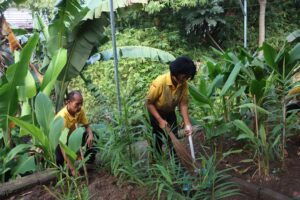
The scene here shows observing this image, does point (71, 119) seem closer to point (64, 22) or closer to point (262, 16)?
point (64, 22)

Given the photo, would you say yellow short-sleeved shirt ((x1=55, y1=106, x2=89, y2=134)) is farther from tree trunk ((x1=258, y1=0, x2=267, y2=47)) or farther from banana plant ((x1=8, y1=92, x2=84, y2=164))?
tree trunk ((x1=258, y1=0, x2=267, y2=47))

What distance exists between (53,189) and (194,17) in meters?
8.70

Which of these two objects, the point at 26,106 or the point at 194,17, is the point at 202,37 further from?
the point at 26,106

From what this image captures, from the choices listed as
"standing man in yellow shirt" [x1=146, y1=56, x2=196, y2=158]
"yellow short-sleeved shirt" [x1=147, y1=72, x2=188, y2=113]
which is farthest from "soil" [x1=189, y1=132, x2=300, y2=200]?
"yellow short-sleeved shirt" [x1=147, y1=72, x2=188, y2=113]

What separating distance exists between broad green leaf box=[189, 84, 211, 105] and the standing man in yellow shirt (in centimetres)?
8

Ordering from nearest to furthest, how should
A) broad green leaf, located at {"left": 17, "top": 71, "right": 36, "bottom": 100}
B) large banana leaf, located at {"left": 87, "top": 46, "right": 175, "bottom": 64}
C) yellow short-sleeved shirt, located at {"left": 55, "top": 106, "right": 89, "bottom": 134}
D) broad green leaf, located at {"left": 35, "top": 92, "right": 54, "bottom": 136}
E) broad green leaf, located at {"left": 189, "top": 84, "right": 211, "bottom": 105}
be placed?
broad green leaf, located at {"left": 35, "top": 92, "right": 54, "bottom": 136}, broad green leaf, located at {"left": 189, "top": 84, "right": 211, "bottom": 105}, yellow short-sleeved shirt, located at {"left": 55, "top": 106, "right": 89, "bottom": 134}, broad green leaf, located at {"left": 17, "top": 71, "right": 36, "bottom": 100}, large banana leaf, located at {"left": 87, "top": 46, "right": 175, "bottom": 64}

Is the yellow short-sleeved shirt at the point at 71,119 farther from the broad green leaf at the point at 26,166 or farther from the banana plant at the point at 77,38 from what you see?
the banana plant at the point at 77,38

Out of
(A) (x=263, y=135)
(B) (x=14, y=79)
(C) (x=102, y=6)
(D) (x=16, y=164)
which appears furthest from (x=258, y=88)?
(C) (x=102, y=6)

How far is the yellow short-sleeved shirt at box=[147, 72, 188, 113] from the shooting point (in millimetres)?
3488

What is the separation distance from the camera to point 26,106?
4.43 metres

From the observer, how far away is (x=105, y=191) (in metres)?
3.32

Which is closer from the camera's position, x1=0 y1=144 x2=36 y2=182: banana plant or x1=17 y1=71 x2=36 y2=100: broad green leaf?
x1=0 y1=144 x2=36 y2=182: banana plant

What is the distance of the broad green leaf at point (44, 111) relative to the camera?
3252 mm

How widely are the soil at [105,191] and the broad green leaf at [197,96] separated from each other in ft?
3.35
